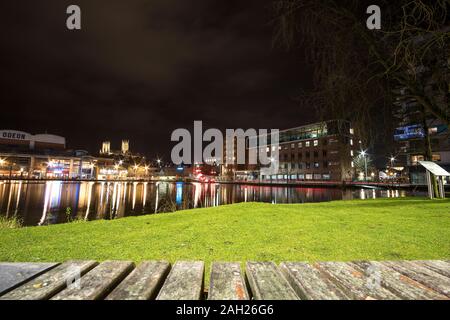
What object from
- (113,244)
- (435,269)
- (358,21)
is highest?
(358,21)

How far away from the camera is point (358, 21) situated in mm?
7184

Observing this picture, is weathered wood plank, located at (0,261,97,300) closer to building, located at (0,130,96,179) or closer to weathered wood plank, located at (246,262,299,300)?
weathered wood plank, located at (246,262,299,300)

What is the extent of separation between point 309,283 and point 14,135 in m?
152

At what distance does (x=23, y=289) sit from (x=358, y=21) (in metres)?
9.24

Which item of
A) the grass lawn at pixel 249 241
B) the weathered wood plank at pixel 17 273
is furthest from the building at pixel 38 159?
the weathered wood plank at pixel 17 273

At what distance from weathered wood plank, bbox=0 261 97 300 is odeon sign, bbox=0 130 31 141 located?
150690 mm

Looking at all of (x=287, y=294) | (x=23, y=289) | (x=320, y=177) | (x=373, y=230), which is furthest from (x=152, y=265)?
(x=320, y=177)

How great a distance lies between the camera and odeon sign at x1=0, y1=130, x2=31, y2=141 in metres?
112

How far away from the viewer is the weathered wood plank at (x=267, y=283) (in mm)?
1485

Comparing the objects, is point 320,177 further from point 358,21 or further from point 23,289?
point 23,289

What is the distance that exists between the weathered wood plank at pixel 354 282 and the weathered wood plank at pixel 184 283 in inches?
37.5

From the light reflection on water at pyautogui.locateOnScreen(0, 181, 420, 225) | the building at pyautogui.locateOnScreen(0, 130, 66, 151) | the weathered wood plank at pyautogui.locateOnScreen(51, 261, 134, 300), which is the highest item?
the building at pyautogui.locateOnScreen(0, 130, 66, 151)

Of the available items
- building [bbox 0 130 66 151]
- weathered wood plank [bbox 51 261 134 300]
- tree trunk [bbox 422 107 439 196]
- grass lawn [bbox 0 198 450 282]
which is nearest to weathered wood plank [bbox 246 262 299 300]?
weathered wood plank [bbox 51 261 134 300]

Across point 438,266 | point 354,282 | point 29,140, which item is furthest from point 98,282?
point 29,140
